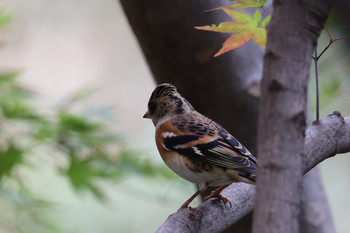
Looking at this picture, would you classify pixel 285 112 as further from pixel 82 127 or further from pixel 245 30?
pixel 82 127

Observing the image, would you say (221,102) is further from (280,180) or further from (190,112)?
(280,180)

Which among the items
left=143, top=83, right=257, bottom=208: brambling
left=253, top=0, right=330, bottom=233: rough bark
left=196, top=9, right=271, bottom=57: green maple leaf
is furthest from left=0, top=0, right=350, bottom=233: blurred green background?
left=253, top=0, right=330, bottom=233: rough bark

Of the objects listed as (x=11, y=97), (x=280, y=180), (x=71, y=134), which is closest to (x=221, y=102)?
(x=71, y=134)

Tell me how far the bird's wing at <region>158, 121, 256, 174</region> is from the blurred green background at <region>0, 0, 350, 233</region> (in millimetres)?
517

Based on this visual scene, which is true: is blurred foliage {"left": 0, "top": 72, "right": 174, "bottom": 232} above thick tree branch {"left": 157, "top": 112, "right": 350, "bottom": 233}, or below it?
above

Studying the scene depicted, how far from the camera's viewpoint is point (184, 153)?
4.65 feet

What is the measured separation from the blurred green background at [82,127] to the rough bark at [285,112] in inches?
56.1

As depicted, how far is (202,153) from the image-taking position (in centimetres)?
138

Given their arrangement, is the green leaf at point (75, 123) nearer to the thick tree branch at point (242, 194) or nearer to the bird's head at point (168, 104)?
the bird's head at point (168, 104)

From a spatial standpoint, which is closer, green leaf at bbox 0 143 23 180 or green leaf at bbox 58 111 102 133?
green leaf at bbox 0 143 23 180

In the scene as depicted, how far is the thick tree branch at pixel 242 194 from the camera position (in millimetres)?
1201

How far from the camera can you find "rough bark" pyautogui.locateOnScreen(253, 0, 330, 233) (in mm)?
564

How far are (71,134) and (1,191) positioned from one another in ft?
1.20

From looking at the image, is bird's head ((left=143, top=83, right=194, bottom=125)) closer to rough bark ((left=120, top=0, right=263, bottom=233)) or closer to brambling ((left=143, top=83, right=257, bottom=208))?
brambling ((left=143, top=83, right=257, bottom=208))
